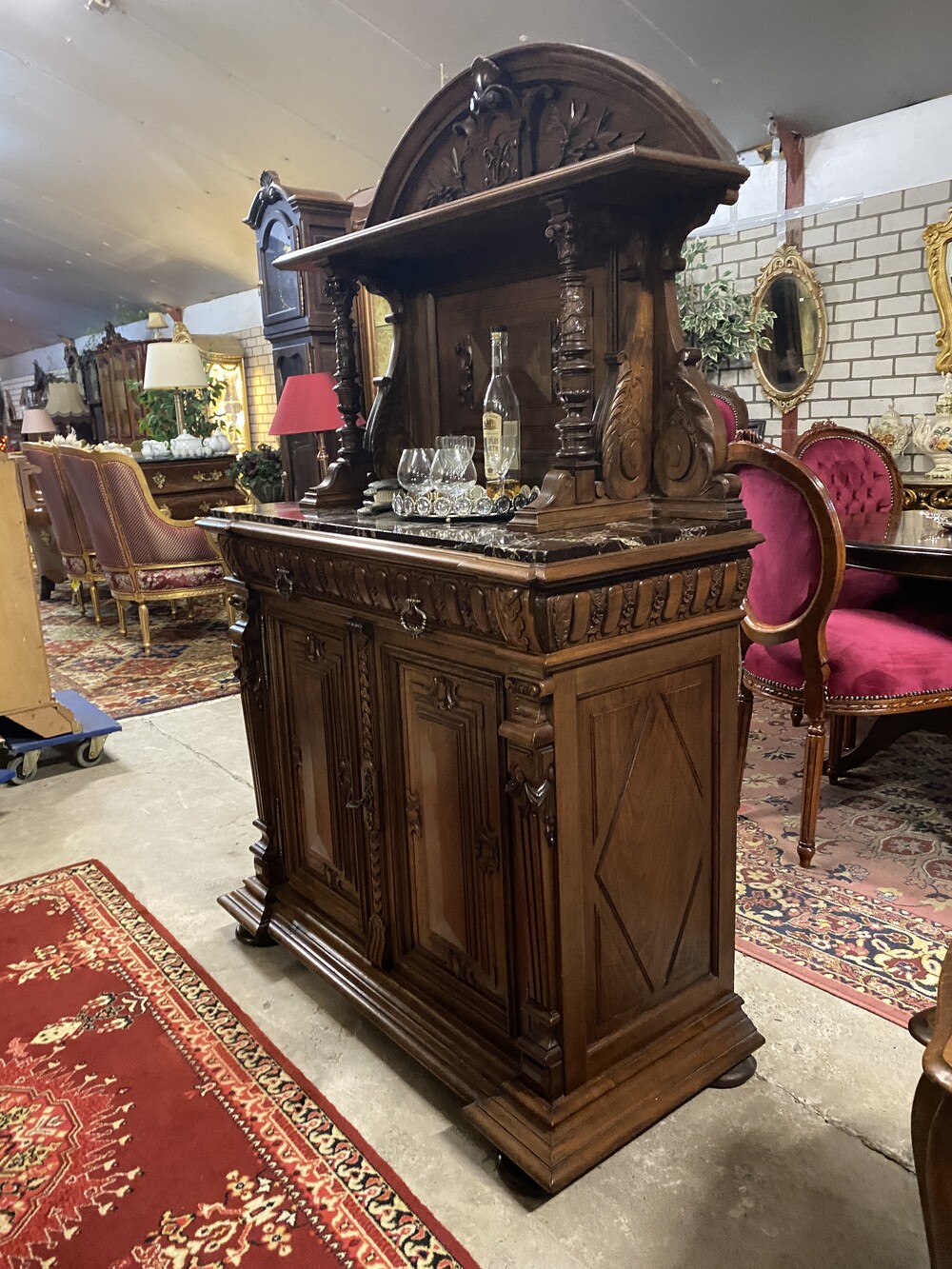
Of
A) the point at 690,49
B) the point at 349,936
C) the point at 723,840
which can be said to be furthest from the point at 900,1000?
the point at 690,49

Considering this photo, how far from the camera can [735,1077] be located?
5.65 feet

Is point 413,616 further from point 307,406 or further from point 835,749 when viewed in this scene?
point 307,406

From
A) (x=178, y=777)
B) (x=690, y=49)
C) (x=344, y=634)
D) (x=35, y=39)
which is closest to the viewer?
(x=344, y=634)

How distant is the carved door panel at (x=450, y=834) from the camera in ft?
5.18

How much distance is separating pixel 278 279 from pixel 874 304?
348cm

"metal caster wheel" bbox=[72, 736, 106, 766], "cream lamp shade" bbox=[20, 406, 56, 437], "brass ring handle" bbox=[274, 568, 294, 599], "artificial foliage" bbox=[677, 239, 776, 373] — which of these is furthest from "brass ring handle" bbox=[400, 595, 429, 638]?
"cream lamp shade" bbox=[20, 406, 56, 437]

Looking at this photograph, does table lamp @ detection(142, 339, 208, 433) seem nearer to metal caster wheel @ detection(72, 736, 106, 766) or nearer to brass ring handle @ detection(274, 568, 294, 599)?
metal caster wheel @ detection(72, 736, 106, 766)

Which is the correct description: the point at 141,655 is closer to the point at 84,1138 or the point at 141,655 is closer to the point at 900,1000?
the point at 84,1138

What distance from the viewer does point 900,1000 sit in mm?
1959

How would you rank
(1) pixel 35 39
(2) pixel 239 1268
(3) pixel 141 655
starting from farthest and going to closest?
(1) pixel 35 39
(3) pixel 141 655
(2) pixel 239 1268

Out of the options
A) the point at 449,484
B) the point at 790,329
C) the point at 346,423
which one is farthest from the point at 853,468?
the point at 449,484

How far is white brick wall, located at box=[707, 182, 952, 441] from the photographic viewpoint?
460 cm

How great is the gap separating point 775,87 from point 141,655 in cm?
440

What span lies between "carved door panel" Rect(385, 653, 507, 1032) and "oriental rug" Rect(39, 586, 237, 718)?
276 cm
